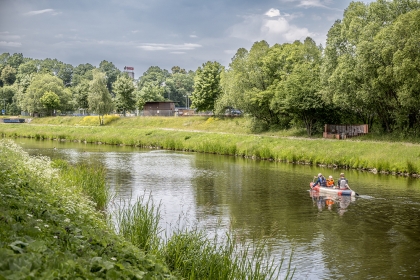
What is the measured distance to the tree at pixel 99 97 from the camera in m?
100

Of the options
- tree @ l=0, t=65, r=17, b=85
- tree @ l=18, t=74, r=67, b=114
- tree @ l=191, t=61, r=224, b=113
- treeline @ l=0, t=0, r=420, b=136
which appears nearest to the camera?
treeline @ l=0, t=0, r=420, b=136

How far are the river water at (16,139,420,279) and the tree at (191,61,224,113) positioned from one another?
2063 inches

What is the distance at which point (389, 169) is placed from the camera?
4138cm

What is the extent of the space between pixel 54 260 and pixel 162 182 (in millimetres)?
27248

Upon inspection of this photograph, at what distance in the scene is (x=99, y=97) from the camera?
329 feet

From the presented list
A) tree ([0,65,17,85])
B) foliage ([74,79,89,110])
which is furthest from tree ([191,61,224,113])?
tree ([0,65,17,85])

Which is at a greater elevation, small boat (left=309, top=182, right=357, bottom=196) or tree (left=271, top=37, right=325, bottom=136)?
tree (left=271, top=37, right=325, bottom=136)

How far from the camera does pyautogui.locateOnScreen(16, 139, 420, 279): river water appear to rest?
18.1 meters

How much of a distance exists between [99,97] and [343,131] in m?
55.2

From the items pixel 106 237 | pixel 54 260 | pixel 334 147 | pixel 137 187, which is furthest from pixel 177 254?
pixel 334 147

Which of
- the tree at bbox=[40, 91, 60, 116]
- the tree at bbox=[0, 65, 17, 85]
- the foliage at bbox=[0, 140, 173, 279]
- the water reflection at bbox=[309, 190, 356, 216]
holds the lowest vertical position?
the water reflection at bbox=[309, 190, 356, 216]

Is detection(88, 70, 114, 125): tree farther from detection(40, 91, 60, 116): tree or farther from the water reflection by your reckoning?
the water reflection

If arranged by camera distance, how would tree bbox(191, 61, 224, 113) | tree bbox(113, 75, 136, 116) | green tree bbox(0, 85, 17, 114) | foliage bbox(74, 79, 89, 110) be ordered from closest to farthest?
tree bbox(191, 61, 224, 113) < tree bbox(113, 75, 136, 116) < foliage bbox(74, 79, 89, 110) < green tree bbox(0, 85, 17, 114)

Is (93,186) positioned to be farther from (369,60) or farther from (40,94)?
(40,94)
